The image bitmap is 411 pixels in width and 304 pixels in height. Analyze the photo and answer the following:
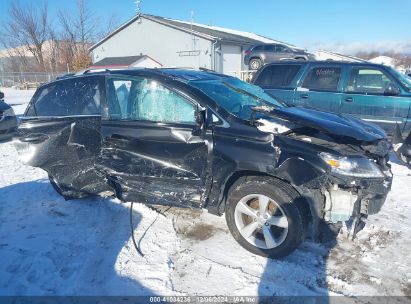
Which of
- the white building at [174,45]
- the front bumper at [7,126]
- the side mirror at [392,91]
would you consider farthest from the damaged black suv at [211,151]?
the white building at [174,45]

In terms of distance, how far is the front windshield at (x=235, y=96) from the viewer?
346 cm

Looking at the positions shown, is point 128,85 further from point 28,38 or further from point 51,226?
point 28,38

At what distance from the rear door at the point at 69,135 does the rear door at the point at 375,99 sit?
196 inches

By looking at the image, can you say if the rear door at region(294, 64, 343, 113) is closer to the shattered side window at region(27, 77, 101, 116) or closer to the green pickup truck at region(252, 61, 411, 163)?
the green pickup truck at region(252, 61, 411, 163)

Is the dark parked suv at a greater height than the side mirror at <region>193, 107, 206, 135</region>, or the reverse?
the dark parked suv

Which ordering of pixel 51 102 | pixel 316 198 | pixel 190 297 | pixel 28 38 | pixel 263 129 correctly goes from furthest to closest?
pixel 28 38
pixel 51 102
pixel 263 129
pixel 316 198
pixel 190 297

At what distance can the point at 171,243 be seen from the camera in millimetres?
3512

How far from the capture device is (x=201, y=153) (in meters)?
3.32

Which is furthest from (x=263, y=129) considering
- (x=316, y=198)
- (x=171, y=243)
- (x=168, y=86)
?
(x=171, y=243)

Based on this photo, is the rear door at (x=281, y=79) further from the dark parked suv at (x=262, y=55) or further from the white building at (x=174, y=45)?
the white building at (x=174, y=45)

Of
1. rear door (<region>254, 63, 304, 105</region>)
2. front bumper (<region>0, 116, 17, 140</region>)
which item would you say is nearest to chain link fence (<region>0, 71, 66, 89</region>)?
front bumper (<region>0, 116, 17, 140</region>)

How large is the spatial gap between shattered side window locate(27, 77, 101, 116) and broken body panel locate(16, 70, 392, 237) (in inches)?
3.4

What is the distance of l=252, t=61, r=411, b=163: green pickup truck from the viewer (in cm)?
606

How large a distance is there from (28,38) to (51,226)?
44.4m
